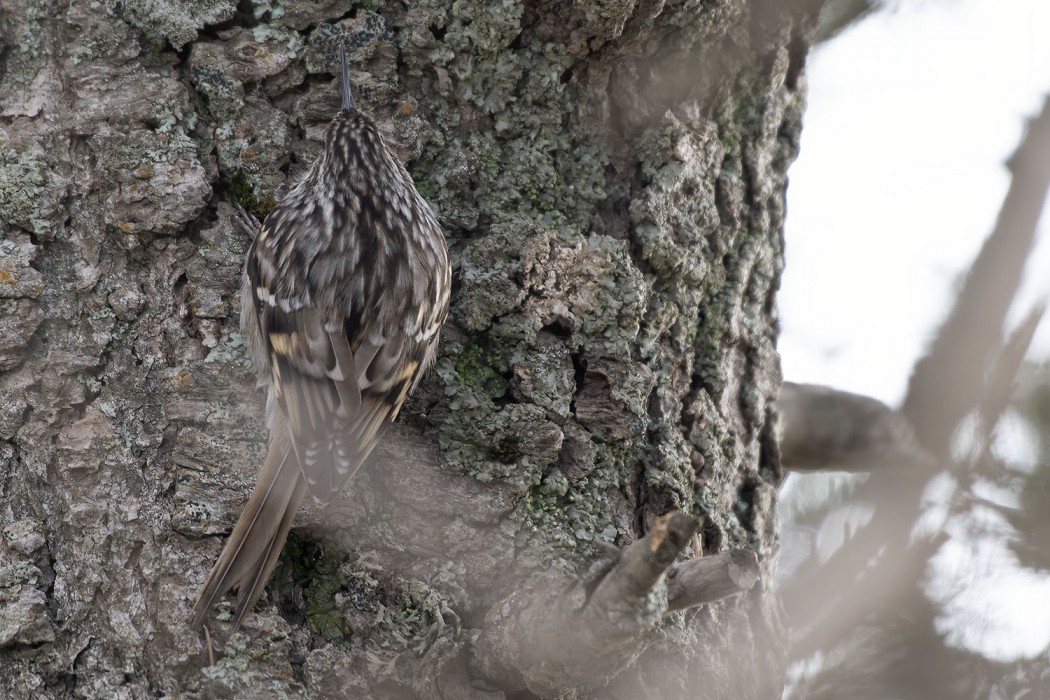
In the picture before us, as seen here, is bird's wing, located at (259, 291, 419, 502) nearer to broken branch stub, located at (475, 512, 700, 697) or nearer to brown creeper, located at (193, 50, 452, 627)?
brown creeper, located at (193, 50, 452, 627)

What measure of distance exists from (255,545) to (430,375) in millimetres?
440

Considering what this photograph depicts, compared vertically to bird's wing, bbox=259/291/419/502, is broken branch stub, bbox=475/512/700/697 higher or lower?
lower

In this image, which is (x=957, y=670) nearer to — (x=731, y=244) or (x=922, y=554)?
(x=922, y=554)

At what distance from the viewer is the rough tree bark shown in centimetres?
167

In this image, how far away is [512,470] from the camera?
1.79 m

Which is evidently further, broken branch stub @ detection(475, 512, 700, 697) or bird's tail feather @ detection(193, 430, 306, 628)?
bird's tail feather @ detection(193, 430, 306, 628)

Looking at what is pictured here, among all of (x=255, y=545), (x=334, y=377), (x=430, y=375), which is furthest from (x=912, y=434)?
(x=255, y=545)

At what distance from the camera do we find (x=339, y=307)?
6.71 feet

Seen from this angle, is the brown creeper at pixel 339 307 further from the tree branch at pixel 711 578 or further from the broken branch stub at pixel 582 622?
the tree branch at pixel 711 578

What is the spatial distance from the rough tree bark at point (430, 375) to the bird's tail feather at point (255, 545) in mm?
48

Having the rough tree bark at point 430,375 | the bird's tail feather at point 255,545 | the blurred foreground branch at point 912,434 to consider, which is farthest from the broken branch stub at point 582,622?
the blurred foreground branch at point 912,434

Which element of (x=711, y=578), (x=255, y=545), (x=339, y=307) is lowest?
(x=255, y=545)

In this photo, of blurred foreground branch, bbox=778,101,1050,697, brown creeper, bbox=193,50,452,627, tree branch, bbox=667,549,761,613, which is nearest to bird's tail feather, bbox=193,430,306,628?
brown creeper, bbox=193,50,452,627

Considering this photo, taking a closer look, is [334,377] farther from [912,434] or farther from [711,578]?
[912,434]
